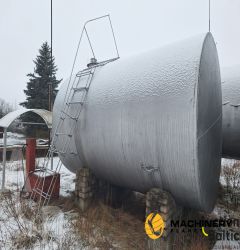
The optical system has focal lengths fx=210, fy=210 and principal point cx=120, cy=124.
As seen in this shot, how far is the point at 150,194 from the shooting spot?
4363 millimetres

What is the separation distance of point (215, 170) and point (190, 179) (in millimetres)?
1597

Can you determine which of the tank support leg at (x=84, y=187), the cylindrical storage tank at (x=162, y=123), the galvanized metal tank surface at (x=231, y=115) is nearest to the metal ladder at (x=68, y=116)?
the cylindrical storage tank at (x=162, y=123)

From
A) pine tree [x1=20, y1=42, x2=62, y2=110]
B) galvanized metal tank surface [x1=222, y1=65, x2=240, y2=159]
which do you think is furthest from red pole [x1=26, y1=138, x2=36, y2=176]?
pine tree [x1=20, y1=42, x2=62, y2=110]

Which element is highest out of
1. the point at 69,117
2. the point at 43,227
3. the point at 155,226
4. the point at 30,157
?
the point at 69,117

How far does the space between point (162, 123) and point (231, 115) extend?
3651mm

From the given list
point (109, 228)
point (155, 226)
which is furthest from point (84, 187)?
point (155, 226)

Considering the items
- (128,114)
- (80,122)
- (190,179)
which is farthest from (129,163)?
(80,122)

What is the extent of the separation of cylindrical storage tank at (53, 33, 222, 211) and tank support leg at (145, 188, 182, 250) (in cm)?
16

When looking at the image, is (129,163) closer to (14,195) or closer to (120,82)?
(120,82)

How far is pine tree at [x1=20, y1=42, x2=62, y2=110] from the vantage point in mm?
22688

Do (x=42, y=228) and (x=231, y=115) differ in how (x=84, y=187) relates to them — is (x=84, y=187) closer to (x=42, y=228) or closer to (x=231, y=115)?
(x=42, y=228)

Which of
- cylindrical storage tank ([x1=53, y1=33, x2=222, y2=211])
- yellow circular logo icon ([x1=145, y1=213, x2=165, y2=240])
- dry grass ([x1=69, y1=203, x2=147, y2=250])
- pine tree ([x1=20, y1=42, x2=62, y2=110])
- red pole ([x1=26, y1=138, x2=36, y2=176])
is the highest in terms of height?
pine tree ([x1=20, y1=42, x2=62, y2=110])

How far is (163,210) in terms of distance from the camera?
4.15 m

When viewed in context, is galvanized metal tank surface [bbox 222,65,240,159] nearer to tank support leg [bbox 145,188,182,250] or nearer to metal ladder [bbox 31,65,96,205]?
tank support leg [bbox 145,188,182,250]
